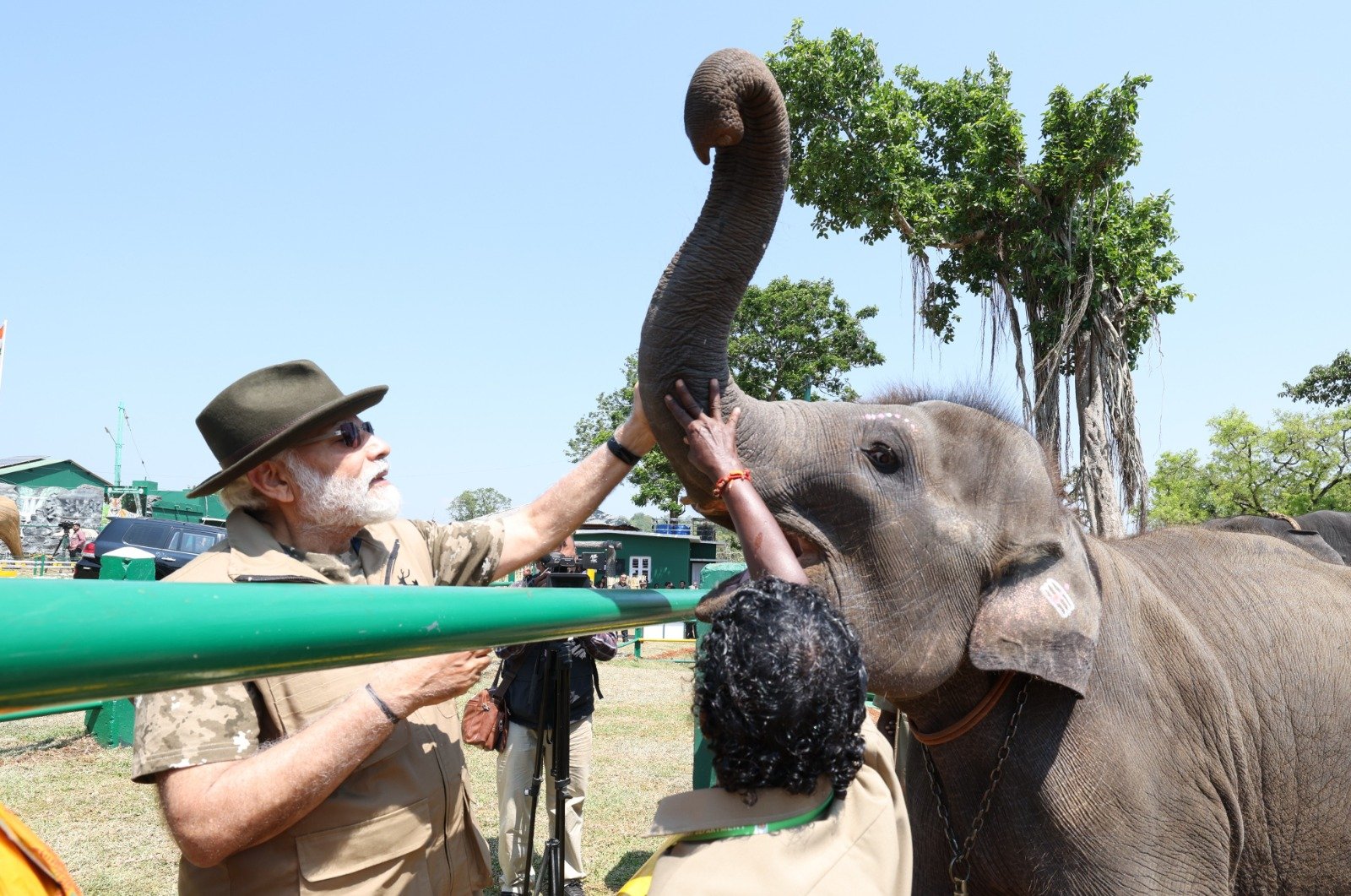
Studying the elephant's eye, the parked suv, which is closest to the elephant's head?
the elephant's eye

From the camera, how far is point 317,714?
2115 mm

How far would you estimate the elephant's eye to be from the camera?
2.72m

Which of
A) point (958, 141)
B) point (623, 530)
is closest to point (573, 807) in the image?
point (958, 141)

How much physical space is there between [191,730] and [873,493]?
1715mm

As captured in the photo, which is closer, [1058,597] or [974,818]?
[1058,597]

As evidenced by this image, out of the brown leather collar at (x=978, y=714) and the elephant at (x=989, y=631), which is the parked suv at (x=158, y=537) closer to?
the elephant at (x=989, y=631)

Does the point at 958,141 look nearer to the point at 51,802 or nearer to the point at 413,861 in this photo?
the point at 51,802

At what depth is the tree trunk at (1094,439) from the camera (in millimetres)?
12508

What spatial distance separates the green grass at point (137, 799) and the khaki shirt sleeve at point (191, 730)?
3387 mm

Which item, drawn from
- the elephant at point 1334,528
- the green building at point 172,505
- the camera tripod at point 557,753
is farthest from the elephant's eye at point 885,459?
the green building at point 172,505

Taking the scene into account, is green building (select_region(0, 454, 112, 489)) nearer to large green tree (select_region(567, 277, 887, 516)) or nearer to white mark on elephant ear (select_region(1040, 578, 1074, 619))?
large green tree (select_region(567, 277, 887, 516))

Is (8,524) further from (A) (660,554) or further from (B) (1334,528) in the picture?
(A) (660,554)

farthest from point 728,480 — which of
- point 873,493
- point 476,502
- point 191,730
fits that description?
point 476,502

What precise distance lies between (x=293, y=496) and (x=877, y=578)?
1.53m
